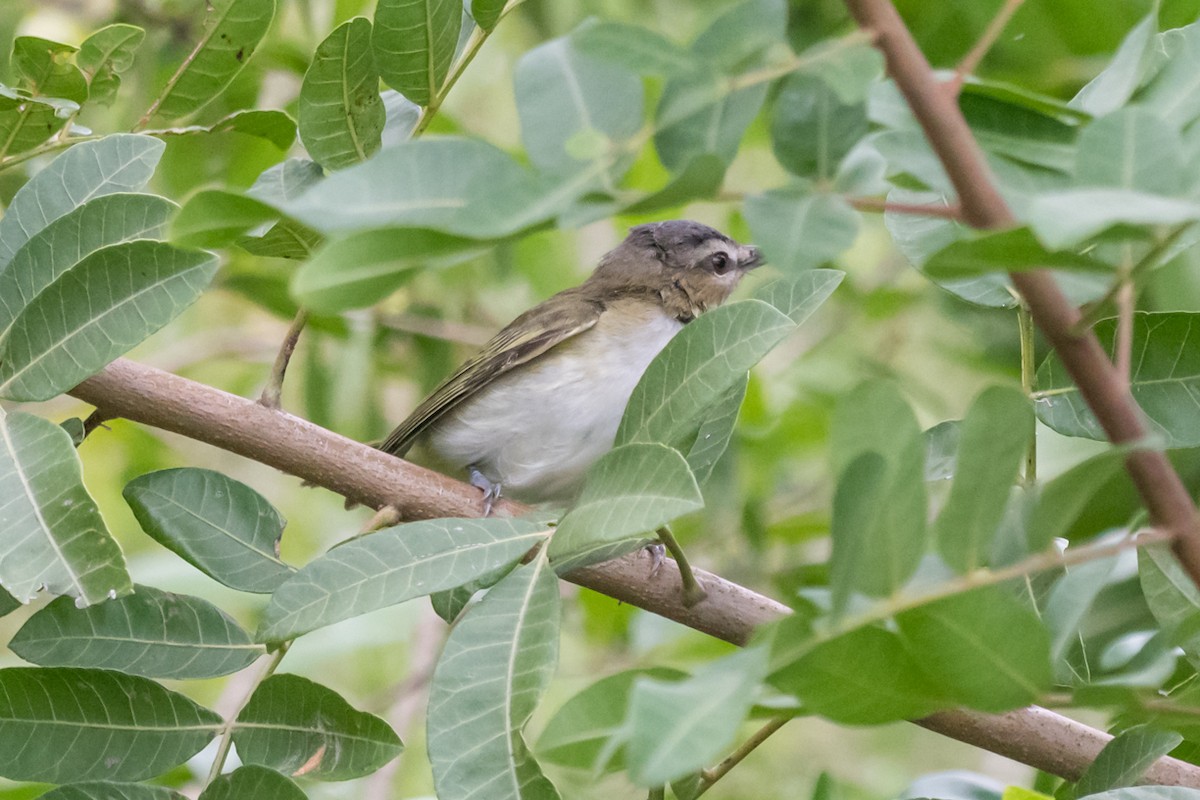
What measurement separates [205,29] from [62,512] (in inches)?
38.9

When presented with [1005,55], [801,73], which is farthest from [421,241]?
[1005,55]

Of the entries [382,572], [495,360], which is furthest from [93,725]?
[495,360]

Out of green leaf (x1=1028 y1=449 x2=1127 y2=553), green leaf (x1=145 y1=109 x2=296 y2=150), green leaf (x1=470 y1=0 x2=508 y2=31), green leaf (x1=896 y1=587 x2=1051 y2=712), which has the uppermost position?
green leaf (x1=470 y1=0 x2=508 y2=31)

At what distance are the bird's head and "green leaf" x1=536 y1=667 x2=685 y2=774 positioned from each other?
3.04 metres

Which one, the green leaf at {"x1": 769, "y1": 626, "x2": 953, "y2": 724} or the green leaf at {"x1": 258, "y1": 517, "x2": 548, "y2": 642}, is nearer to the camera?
the green leaf at {"x1": 769, "y1": 626, "x2": 953, "y2": 724}

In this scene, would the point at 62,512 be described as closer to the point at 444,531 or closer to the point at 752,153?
the point at 444,531

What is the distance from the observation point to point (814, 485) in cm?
489

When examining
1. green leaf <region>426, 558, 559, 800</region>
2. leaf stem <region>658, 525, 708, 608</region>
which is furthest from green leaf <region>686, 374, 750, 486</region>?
green leaf <region>426, 558, 559, 800</region>

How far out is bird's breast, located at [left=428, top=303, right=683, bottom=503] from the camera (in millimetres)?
3643

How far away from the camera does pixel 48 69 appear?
2.09 metres

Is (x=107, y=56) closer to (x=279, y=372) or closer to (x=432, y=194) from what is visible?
(x=279, y=372)

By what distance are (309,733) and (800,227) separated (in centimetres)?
110

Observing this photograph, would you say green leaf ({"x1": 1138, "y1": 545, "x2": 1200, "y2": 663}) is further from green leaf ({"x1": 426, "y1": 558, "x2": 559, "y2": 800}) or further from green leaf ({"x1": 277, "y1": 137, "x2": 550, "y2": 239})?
green leaf ({"x1": 277, "y1": 137, "x2": 550, "y2": 239})

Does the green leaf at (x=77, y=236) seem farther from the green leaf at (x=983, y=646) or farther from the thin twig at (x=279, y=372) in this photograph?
the green leaf at (x=983, y=646)
